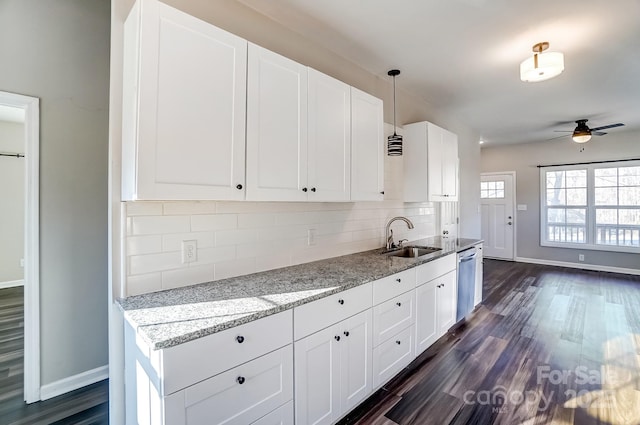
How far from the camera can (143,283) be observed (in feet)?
5.08

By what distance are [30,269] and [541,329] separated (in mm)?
4684

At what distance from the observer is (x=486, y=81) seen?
11.0 feet

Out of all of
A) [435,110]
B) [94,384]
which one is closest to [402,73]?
[435,110]

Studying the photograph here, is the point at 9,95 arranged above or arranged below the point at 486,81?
below

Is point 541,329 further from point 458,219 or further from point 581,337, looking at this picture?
point 458,219

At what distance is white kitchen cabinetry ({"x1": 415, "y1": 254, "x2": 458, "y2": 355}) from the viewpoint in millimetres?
2559

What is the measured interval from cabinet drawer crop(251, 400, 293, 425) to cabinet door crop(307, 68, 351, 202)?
1170 millimetres

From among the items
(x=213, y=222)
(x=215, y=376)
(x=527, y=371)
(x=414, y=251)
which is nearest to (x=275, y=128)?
(x=213, y=222)

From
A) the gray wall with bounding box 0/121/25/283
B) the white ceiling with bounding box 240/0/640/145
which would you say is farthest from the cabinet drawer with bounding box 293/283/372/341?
the gray wall with bounding box 0/121/25/283

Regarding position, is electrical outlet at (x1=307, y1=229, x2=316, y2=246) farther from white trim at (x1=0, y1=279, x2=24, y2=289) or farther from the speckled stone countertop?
white trim at (x1=0, y1=279, x2=24, y2=289)

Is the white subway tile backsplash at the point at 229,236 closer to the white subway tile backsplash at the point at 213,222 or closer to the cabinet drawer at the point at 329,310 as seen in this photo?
the white subway tile backsplash at the point at 213,222

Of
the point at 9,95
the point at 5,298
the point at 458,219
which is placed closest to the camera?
the point at 9,95

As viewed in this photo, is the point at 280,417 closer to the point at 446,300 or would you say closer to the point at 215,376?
the point at 215,376

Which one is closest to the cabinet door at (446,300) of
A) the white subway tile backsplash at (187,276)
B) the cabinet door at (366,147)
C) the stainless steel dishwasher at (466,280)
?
the stainless steel dishwasher at (466,280)
